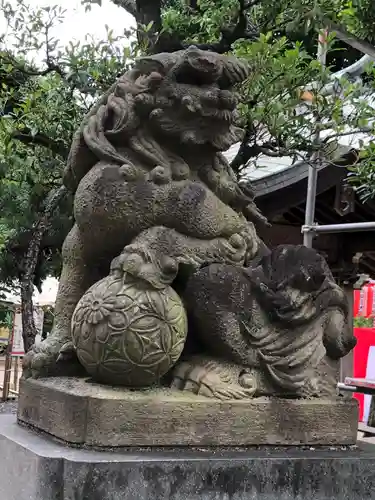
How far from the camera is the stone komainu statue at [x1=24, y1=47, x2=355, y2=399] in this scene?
2.17 m

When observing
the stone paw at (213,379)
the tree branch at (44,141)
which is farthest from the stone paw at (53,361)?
the tree branch at (44,141)

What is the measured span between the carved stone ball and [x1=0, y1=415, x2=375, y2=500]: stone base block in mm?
245

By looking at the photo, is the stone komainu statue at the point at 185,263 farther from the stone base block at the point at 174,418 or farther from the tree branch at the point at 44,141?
the tree branch at the point at 44,141

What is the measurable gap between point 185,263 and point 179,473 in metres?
0.69

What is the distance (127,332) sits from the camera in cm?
206

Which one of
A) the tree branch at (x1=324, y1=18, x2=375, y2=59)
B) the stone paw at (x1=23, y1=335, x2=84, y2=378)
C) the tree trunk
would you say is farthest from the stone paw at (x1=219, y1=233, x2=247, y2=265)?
the tree trunk

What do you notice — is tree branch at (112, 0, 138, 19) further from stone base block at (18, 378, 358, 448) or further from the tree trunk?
stone base block at (18, 378, 358, 448)

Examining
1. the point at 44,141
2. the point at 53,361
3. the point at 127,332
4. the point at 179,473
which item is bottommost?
→ the point at 179,473

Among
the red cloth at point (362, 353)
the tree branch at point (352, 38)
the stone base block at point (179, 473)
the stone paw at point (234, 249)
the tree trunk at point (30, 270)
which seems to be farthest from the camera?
the red cloth at point (362, 353)

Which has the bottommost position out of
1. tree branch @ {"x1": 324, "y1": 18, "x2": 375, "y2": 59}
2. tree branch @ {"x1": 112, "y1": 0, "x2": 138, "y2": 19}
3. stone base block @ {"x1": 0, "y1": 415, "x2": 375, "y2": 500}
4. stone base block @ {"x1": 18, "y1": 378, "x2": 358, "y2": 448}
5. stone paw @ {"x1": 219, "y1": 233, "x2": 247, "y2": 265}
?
stone base block @ {"x1": 0, "y1": 415, "x2": 375, "y2": 500}

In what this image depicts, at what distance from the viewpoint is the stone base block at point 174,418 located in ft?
6.68

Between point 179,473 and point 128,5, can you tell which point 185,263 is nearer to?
point 179,473

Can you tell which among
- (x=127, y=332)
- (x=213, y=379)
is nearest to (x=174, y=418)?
(x=213, y=379)

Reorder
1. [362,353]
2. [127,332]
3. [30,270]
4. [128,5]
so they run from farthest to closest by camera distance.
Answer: [362,353] < [30,270] < [128,5] < [127,332]
